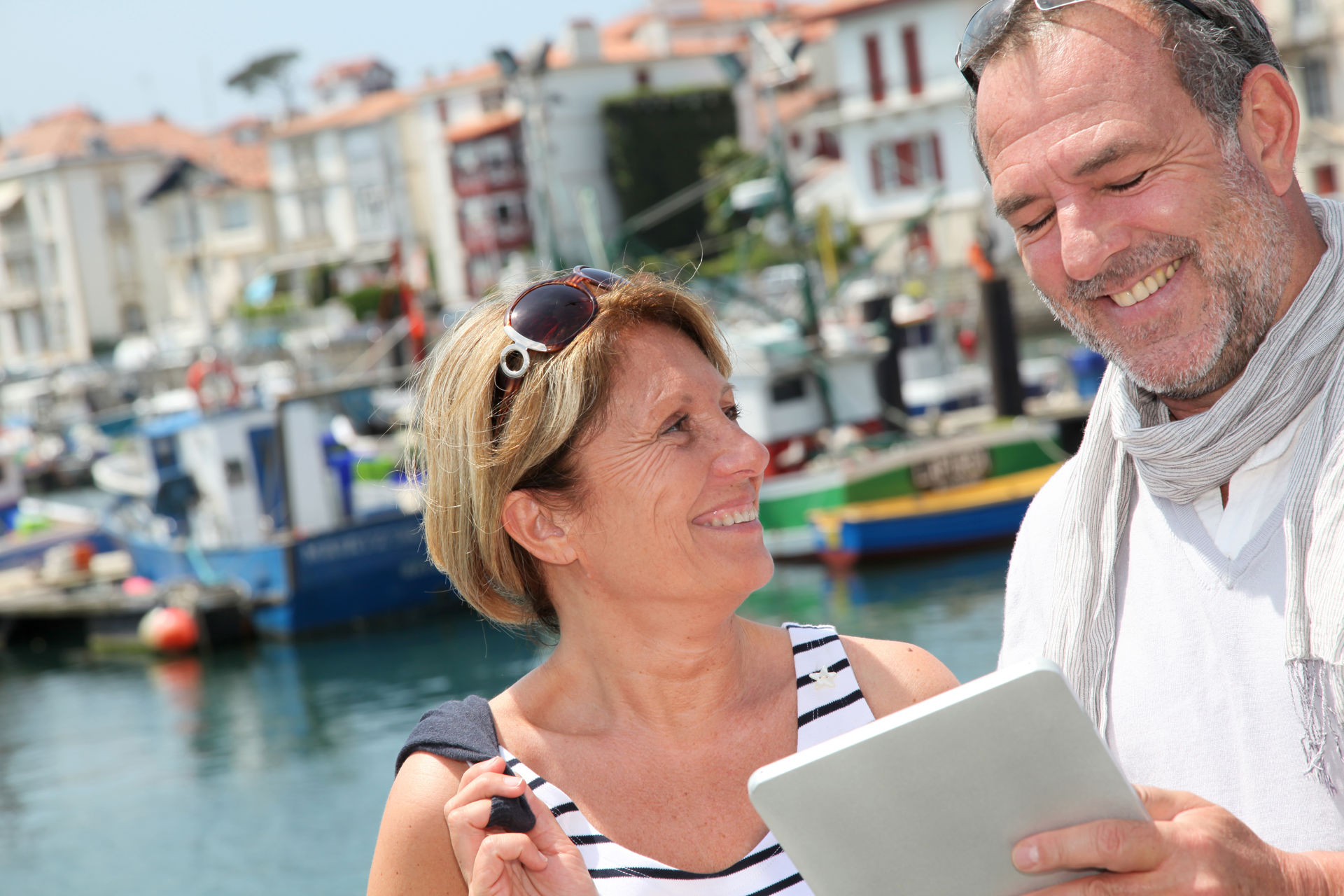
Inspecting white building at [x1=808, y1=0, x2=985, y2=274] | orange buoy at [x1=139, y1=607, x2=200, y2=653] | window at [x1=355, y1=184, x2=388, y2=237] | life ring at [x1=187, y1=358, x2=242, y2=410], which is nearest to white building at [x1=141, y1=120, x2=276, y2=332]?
window at [x1=355, y1=184, x2=388, y2=237]

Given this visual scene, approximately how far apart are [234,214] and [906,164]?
121ft

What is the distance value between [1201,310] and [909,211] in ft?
117

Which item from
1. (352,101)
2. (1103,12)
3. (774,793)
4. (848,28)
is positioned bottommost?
(774,793)

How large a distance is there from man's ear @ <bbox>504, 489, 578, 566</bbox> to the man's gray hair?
0.99 metres

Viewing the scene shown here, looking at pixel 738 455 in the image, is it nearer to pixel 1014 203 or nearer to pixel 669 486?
pixel 669 486

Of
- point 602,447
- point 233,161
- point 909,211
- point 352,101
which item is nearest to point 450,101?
point 352,101

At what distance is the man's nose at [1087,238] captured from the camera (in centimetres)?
175

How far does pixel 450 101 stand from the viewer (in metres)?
52.0

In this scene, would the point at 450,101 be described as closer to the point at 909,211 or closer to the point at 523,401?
the point at 909,211

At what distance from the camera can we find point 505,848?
1.59 meters

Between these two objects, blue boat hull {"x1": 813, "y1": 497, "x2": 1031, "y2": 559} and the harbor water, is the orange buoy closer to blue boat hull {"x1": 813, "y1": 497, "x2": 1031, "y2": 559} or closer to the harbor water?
the harbor water

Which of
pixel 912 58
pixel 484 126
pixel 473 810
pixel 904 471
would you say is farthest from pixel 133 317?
pixel 473 810

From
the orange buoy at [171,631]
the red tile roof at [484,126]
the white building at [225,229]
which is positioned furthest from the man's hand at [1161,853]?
the white building at [225,229]

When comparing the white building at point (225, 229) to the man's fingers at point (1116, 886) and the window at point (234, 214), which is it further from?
the man's fingers at point (1116, 886)
